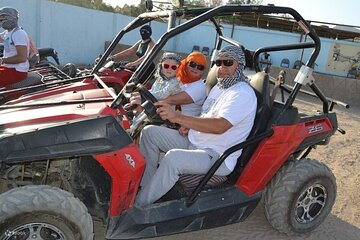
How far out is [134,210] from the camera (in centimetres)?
269

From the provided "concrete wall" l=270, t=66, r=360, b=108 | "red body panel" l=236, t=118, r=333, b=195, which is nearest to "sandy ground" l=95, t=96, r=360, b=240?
"red body panel" l=236, t=118, r=333, b=195

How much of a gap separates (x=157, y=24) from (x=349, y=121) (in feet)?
44.4

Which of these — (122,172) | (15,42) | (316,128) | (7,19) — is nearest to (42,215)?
(122,172)

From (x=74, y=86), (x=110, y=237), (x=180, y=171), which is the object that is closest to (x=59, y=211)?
(x=110, y=237)

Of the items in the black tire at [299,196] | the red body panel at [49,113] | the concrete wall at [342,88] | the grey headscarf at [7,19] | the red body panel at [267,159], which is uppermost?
the grey headscarf at [7,19]

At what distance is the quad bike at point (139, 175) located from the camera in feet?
7.52

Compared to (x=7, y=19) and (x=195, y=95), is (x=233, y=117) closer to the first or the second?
(x=195, y=95)

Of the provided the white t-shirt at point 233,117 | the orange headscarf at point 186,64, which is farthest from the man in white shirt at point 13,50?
the white t-shirt at point 233,117

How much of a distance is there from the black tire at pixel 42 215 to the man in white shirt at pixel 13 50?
3013 mm

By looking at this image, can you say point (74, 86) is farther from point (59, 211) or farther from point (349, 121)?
point (349, 121)

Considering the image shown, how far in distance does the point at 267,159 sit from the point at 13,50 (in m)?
3.61

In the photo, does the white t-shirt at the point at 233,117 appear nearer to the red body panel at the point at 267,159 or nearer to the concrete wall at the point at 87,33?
the red body panel at the point at 267,159

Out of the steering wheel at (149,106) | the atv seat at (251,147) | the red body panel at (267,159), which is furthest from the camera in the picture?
the red body panel at (267,159)

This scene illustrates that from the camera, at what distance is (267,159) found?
305 centimetres
